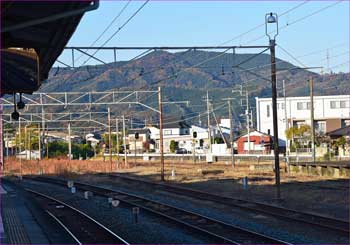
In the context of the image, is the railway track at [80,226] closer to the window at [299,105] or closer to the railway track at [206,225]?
the railway track at [206,225]

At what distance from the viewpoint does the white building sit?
102750 millimetres

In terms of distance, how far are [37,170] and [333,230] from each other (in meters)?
58.7

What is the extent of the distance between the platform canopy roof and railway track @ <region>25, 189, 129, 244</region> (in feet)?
15.3

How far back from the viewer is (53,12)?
9297 millimetres

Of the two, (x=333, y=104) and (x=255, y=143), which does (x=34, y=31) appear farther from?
(x=333, y=104)

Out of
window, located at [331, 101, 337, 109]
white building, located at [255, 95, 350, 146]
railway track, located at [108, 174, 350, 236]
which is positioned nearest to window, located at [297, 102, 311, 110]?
white building, located at [255, 95, 350, 146]

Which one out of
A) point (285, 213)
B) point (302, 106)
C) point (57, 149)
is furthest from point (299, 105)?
point (285, 213)

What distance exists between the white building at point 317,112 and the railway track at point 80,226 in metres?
77.8

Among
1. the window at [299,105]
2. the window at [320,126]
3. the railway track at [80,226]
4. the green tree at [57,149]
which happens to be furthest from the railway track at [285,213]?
the window at [299,105]

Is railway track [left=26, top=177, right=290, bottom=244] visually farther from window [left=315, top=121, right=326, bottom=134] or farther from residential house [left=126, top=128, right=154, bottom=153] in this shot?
residential house [left=126, top=128, right=154, bottom=153]

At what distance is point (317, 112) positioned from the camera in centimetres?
10631

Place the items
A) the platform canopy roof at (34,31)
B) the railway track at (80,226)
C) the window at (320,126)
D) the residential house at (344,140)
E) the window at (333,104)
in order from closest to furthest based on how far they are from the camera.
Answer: the platform canopy roof at (34,31) → the railway track at (80,226) → the residential house at (344,140) → the window at (320,126) → the window at (333,104)

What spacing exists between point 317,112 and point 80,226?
90812 mm

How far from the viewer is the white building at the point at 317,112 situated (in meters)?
103
